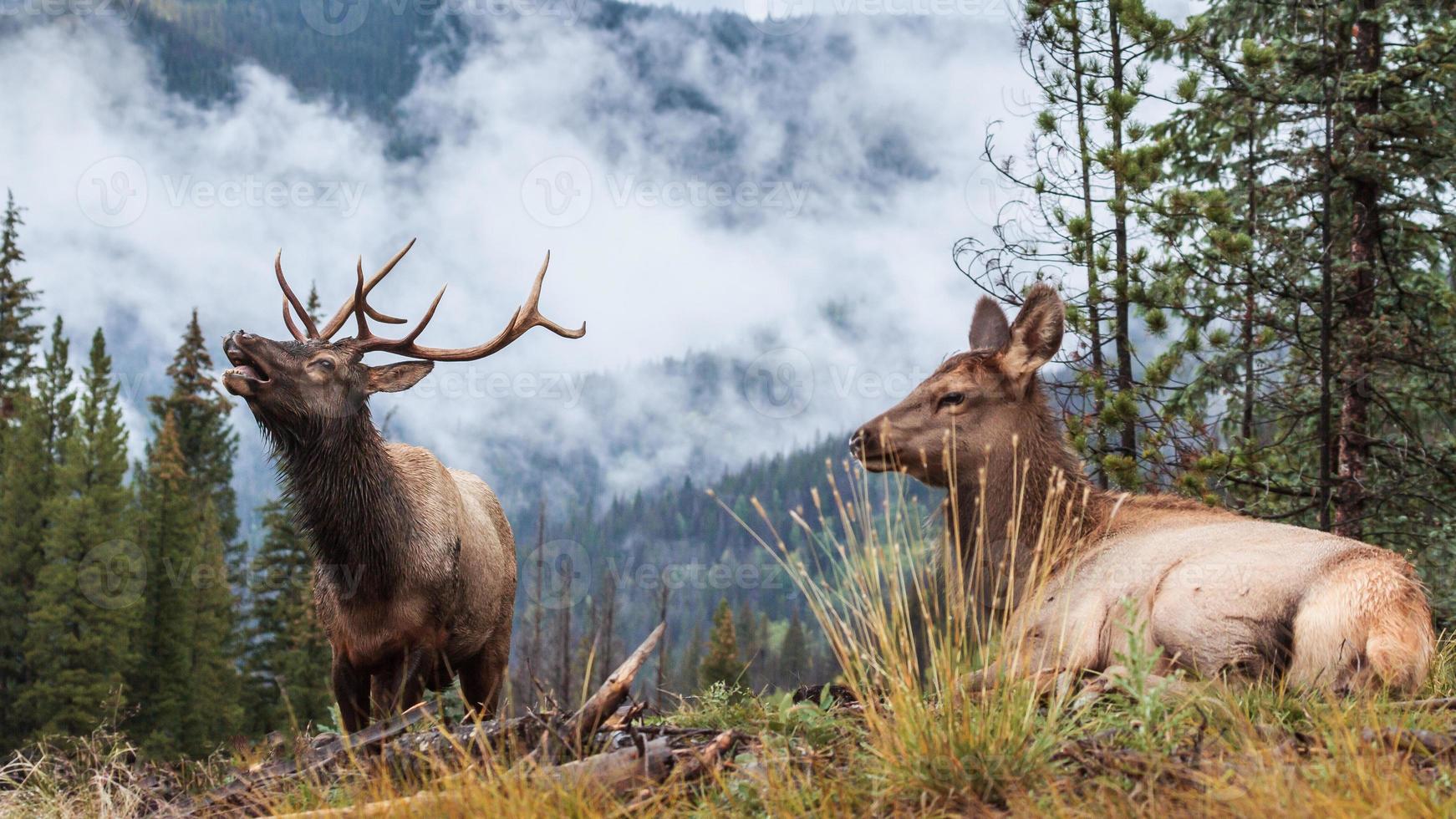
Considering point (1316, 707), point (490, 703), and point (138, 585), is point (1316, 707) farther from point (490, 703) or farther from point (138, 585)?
point (138, 585)

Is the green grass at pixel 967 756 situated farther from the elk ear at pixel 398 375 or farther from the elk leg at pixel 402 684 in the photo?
the elk ear at pixel 398 375

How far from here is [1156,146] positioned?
1006 cm

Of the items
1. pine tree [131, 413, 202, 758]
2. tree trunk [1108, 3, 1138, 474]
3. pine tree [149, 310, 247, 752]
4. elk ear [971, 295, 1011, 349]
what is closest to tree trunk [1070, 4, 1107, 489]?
tree trunk [1108, 3, 1138, 474]

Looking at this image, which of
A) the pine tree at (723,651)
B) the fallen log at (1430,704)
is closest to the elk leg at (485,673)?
the fallen log at (1430,704)

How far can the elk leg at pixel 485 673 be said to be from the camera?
723 cm

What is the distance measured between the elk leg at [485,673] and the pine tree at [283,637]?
2930 centimetres

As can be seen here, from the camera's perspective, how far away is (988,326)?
691 cm

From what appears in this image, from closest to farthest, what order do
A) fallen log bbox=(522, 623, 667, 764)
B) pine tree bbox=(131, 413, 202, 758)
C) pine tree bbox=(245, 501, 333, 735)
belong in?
fallen log bbox=(522, 623, 667, 764)
pine tree bbox=(245, 501, 333, 735)
pine tree bbox=(131, 413, 202, 758)

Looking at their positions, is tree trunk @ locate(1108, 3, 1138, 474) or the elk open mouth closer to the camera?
the elk open mouth

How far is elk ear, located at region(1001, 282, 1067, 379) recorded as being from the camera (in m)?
6.21

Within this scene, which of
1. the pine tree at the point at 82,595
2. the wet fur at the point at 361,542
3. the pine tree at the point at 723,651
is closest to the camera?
the wet fur at the point at 361,542

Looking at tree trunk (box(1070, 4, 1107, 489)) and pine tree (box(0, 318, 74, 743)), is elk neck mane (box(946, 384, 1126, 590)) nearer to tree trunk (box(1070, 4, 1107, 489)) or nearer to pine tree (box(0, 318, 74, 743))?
tree trunk (box(1070, 4, 1107, 489))

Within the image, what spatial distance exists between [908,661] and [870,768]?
1.20ft

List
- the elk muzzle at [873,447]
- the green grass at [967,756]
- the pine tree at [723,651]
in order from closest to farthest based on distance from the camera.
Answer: the green grass at [967,756], the elk muzzle at [873,447], the pine tree at [723,651]
